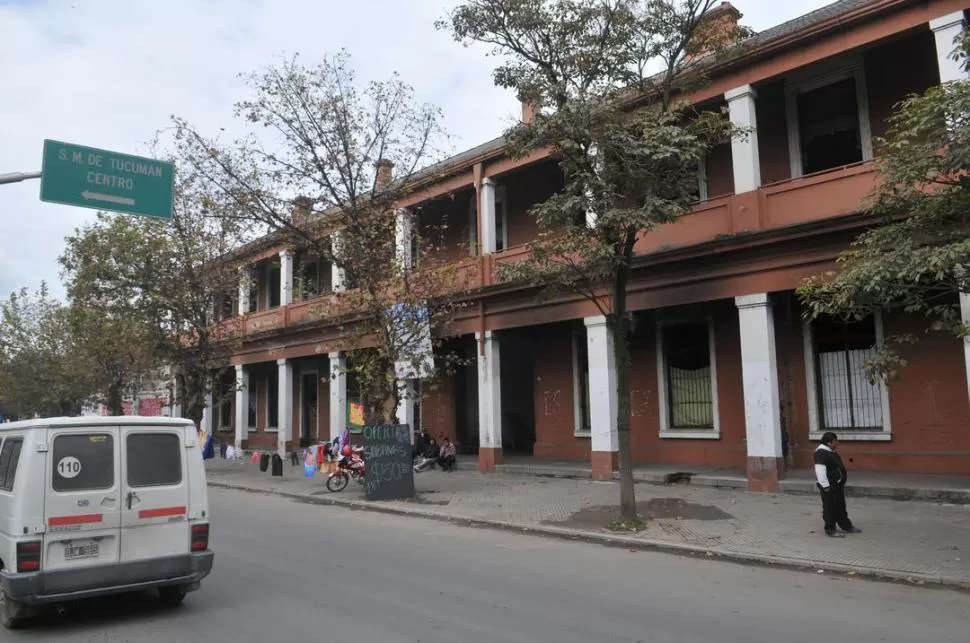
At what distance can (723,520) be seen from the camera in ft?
37.0

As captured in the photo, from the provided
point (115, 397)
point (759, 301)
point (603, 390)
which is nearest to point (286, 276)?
point (115, 397)

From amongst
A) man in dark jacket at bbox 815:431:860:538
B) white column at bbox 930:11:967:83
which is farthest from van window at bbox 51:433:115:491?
white column at bbox 930:11:967:83

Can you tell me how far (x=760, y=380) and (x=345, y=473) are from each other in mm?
9536

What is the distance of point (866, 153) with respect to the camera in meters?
13.9

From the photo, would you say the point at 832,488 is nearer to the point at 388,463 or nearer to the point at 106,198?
the point at 388,463

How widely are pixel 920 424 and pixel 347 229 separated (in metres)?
12.1

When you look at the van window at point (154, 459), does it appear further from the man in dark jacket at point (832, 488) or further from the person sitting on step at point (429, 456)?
the person sitting on step at point (429, 456)

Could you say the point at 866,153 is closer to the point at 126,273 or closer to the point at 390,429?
the point at 390,429

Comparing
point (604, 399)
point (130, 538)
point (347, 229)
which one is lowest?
point (130, 538)

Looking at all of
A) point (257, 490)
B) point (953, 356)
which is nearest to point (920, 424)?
point (953, 356)

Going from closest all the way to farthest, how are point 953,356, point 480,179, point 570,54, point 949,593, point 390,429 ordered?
point 949,593
point 570,54
point 953,356
point 390,429
point 480,179

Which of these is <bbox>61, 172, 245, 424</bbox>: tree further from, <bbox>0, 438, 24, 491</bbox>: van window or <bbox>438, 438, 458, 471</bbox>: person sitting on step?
<bbox>0, 438, 24, 491</bbox>: van window

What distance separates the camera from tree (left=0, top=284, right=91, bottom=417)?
29.7 m

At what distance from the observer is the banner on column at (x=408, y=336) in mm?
15453
